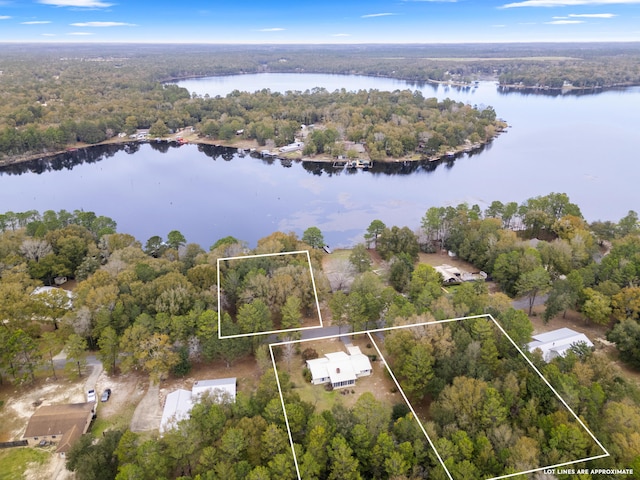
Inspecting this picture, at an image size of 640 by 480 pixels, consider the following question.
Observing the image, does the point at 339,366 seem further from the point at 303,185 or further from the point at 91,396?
the point at 303,185

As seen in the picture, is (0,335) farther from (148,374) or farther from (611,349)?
(611,349)

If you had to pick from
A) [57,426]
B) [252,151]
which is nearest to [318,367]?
[57,426]

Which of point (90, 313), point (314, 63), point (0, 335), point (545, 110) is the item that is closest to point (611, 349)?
point (90, 313)

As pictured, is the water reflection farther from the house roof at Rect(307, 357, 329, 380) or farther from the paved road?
the paved road

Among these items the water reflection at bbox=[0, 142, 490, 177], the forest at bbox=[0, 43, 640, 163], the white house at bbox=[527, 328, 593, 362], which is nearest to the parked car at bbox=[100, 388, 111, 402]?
the white house at bbox=[527, 328, 593, 362]

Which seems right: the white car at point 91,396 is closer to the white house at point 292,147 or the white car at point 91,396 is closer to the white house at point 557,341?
the white house at point 557,341

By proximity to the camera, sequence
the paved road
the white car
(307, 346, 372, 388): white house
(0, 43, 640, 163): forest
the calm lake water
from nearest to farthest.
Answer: the white car
(307, 346, 372, 388): white house
the paved road
the calm lake water
(0, 43, 640, 163): forest

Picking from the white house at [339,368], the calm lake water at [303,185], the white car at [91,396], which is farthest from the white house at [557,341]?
the white car at [91,396]
